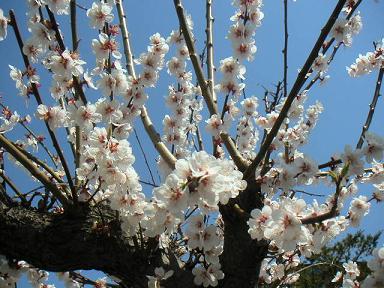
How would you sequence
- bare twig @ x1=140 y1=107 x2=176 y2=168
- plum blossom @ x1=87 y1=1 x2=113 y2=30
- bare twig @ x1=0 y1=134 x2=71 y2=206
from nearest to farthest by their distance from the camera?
bare twig @ x1=0 y1=134 x2=71 y2=206 < plum blossom @ x1=87 y1=1 x2=113 y2=30 < bare twig @ x1=140 y1=107 x2=176 y2=168

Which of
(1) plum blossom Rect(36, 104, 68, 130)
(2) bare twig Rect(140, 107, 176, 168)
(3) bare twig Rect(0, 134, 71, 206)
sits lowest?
(3) bare twig Rect(0, 134, 71, 206)

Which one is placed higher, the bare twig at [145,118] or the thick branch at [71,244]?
the bare twig at [145,118]

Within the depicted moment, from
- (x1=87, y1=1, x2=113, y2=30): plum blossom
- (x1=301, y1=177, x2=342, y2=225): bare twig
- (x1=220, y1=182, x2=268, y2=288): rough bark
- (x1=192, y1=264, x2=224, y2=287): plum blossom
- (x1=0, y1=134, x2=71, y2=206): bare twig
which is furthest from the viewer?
(x1=87, y1=1, x2=113, y2=30): plum blossom

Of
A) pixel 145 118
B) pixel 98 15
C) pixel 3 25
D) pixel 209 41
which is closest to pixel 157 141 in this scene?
pixel 145 118

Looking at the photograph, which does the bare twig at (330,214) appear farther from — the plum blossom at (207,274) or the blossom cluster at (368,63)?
the blossom cluster at (368,63)

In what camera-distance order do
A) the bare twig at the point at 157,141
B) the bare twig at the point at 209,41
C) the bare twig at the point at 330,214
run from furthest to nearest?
the bare twig at the point at 209,41
the bare twig at the point at 157,141
the bare twig at the point at 330,214

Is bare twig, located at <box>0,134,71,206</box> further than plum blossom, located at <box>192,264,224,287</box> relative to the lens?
No

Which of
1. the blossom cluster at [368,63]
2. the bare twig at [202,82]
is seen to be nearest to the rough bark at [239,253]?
the bare twig at [202,82]

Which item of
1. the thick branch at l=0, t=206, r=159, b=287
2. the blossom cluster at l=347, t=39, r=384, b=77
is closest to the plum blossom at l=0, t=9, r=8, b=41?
the thick branch at l=0, t=206, r=159, b=287

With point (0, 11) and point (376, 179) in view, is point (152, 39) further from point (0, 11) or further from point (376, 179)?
point (376, 179)

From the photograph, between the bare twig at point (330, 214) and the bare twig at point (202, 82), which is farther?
the bare twig at point (202, 82)

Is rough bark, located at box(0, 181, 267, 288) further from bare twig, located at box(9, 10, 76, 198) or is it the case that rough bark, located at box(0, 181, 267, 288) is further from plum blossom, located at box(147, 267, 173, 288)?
bare twig, located at box(9, 10, 76, 198)

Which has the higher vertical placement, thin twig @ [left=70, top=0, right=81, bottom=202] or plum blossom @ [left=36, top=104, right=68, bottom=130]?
thin twig @ [left=70, top=0, right=81, bottom=202]

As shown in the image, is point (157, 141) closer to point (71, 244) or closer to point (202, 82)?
point (202, 82)
